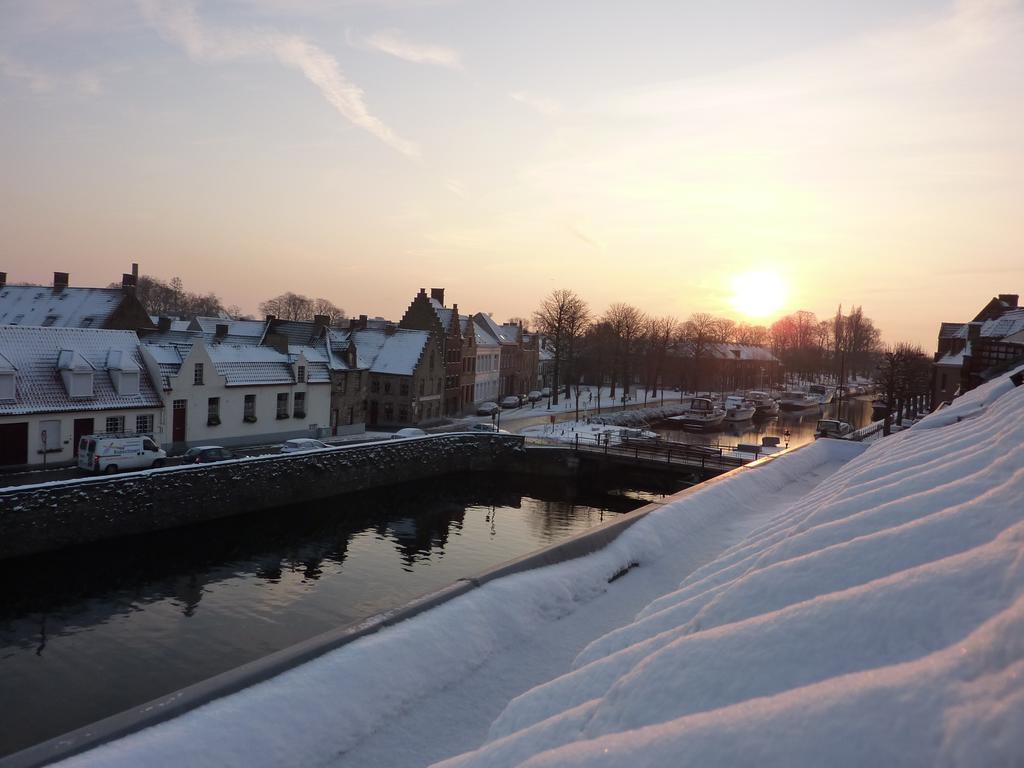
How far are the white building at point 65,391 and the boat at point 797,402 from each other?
7682 centimetres

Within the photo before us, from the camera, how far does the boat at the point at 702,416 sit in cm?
Answer: 6694

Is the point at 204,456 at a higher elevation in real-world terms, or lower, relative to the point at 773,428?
higher

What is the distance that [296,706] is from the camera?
8.52m

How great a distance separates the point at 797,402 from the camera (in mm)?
91625

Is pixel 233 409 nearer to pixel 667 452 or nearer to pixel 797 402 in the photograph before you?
pixel 667 452

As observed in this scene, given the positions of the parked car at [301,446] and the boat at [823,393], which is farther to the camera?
the boat at [823,393]

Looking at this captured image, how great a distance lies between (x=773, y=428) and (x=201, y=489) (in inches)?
2258

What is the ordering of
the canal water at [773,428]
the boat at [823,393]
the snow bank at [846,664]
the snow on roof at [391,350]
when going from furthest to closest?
the boat at [823,393], the canal water at [773,428], the snow on roof at [391,350], the snow bank at [846,664]

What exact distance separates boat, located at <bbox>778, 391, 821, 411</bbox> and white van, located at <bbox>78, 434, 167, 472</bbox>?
259 feet

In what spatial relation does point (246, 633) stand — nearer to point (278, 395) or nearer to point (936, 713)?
point (936, 713)

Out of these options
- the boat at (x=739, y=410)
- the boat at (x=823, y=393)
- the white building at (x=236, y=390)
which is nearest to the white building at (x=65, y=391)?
the white building at (x=236, y=390)

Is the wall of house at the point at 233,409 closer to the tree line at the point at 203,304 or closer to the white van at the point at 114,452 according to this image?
the white van at the point at 114,452

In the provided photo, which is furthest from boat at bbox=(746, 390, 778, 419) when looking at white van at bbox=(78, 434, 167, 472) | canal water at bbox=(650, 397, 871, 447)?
white van at bbox=(78, 434, 167, 472)

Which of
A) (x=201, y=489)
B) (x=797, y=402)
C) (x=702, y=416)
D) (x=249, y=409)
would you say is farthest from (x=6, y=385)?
(x=797, y=402)
